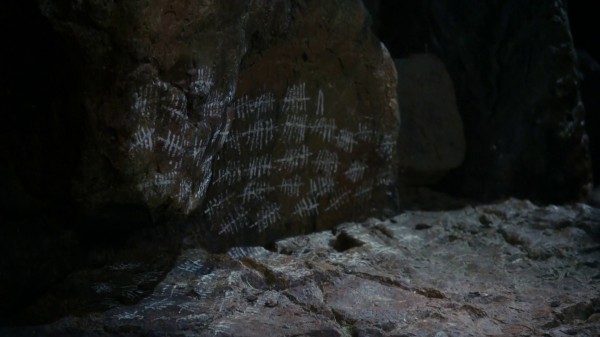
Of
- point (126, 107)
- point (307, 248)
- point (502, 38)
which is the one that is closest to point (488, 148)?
point (502, 38)

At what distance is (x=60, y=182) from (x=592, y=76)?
3.99 meters

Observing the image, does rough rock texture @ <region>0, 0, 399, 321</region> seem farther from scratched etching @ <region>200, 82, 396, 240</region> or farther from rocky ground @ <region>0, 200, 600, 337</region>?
rocky ground @ <region>0, 200, 600, 337</region>

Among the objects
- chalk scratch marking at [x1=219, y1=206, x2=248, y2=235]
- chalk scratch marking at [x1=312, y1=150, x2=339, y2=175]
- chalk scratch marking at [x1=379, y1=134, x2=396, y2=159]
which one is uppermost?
chalk scratch marking at [x1=379, y1=134, x2=396, y2=159]

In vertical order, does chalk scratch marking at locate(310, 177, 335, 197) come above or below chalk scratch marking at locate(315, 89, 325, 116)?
below

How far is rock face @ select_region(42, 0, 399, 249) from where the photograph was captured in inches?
89.0

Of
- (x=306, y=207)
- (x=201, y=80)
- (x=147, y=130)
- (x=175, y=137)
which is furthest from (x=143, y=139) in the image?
(x=306, y=207)

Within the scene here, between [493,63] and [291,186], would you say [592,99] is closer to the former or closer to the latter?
[493,63]

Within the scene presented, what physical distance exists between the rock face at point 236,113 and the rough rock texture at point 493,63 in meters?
0.90

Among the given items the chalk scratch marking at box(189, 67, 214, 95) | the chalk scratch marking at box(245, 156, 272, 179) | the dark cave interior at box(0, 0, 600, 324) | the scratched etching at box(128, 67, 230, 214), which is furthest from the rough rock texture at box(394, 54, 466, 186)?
the dark cave interior at box(0, 0, 600, 324)

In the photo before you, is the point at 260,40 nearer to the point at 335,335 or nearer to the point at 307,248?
the point at 307,248

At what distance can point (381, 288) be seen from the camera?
8.93 feet

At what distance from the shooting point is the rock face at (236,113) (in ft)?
7.41

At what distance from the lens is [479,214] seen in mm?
3840

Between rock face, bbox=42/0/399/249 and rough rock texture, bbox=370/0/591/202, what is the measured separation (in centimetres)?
90
